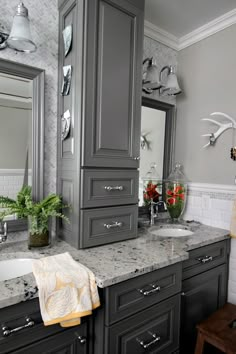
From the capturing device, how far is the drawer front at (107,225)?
4.39 ft

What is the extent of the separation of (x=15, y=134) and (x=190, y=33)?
177 cm

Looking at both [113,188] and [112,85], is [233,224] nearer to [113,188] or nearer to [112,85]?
[113,188]

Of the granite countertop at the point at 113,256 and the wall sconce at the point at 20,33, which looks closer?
the granite countertop at the point at 113,256

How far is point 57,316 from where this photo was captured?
0.91 meters

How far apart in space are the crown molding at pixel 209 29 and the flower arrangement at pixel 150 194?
A: 1.34 m

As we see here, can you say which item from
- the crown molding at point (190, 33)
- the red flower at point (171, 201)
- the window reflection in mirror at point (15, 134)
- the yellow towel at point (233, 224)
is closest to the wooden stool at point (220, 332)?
the yellow towel at point (233, 224)

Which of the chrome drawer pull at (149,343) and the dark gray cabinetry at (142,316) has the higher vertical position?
the dark gray cabinetry at (142,316)

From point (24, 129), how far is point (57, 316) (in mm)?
1034

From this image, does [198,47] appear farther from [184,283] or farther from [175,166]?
[184,283]

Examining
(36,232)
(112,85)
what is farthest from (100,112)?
(36,232)

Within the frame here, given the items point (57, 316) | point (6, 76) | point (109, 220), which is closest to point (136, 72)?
point (6, 76)

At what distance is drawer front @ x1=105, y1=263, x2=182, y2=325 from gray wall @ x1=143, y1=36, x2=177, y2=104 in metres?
1.46

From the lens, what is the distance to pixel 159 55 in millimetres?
2162

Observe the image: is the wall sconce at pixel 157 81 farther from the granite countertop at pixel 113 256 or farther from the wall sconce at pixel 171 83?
the granite countertop at pixel 113 256
